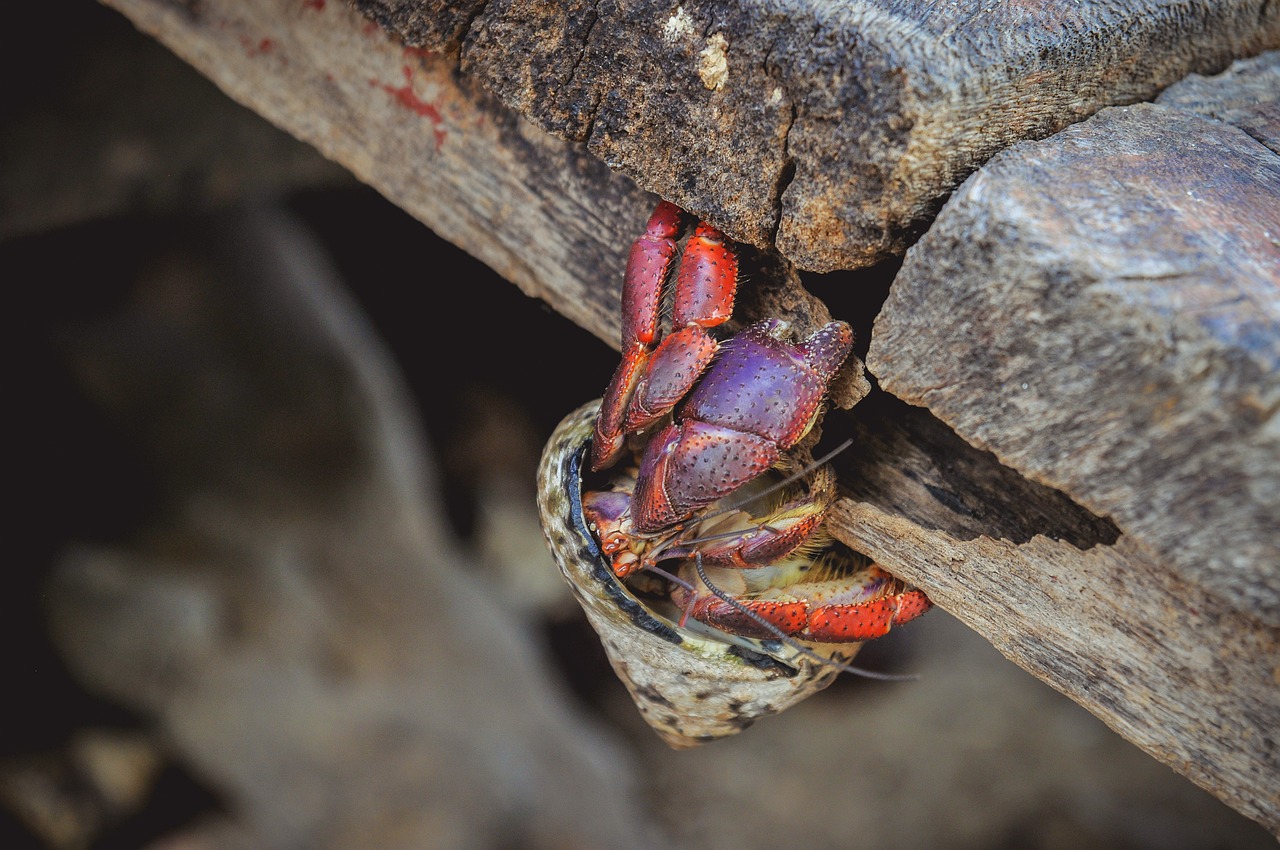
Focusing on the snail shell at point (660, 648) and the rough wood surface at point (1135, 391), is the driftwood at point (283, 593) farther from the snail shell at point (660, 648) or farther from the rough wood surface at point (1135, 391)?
the rough wood surface at point (1135, 391)

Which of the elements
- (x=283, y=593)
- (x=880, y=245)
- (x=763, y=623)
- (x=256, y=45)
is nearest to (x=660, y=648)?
(x=763, y=623)

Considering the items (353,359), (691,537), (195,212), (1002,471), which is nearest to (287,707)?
(353,359)

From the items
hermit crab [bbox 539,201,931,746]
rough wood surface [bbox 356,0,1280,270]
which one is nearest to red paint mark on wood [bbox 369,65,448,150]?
rough wood surface [bbox 356,0,1280,270]

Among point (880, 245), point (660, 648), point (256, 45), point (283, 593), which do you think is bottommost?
point (283, 593)

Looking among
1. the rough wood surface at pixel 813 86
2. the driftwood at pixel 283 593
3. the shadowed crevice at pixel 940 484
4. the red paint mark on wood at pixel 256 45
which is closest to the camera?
the rough wood surface at pixel 813 86

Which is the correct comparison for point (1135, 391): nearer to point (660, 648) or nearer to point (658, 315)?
point (658, 315)

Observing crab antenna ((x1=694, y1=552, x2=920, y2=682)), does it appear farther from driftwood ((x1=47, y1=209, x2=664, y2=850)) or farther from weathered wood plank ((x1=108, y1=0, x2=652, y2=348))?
driftwood ((x1=47, y1=209, x2=664, y2=850))

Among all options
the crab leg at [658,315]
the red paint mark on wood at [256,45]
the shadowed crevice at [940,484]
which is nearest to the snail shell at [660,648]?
the crab leg at [658,315]
